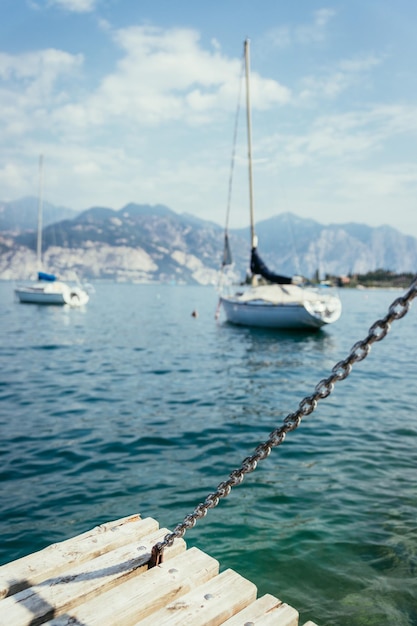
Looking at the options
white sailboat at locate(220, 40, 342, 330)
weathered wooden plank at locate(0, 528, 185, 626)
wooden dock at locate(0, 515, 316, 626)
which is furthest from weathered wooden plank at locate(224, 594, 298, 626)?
white sailboat at locate(220, 40, 342, 330)

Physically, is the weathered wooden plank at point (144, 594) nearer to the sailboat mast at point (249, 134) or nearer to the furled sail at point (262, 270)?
the furled sail at point (262, 270)

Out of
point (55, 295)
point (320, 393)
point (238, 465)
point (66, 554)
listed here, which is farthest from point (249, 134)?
point (320, 393)

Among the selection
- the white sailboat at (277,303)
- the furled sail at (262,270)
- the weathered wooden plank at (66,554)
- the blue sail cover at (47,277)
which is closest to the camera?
the weathered wooden plank at (66,554)

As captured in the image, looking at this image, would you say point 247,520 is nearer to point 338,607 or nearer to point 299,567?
point 299,567

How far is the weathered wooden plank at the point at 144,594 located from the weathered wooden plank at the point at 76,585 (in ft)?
0.25

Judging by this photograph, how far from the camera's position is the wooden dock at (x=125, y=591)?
9.73 ft

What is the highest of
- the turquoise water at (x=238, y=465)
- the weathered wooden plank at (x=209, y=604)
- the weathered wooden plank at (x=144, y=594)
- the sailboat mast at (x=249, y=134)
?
the sailboat mast at (x=249, y=134)

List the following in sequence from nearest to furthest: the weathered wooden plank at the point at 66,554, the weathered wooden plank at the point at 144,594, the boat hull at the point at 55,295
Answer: the weathered wooden plank at the point at 144,594
the weathered wooden plank at the point at 66,554
the boat hull at the point at 55,295

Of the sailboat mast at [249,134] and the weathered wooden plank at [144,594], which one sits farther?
the sailboat mast at [249,134]

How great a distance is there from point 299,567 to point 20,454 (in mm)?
6019

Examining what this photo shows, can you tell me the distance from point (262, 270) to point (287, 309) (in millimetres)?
5059

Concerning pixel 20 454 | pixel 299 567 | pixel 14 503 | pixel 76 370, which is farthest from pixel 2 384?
pixel 299 567

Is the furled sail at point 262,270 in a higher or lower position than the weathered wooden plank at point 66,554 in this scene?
higher

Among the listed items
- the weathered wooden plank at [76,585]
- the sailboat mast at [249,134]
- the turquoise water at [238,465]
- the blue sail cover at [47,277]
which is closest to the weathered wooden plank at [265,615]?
the weathered wooden plank at [76,585]
